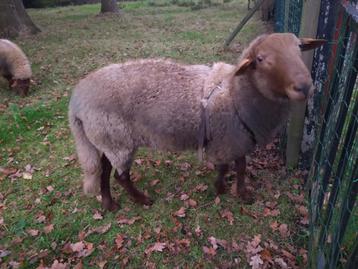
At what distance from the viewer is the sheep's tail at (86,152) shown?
140 inches

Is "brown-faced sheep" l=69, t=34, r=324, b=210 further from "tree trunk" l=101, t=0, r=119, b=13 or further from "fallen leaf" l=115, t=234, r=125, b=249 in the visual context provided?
"tree trunk" l=101, t=0, r=119, b=13

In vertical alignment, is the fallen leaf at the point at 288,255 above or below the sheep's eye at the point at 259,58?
below

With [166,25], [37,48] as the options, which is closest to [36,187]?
[37,48]

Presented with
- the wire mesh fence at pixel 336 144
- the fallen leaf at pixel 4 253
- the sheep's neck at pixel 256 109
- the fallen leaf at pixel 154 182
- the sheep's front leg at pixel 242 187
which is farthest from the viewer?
the fallen leaf at pixel 154 182

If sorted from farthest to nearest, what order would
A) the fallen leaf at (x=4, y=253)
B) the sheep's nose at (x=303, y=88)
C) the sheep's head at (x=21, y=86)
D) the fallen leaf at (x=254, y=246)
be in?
the sheep's head at (x=21, y=86) → the fallen leaf at (x=4, y=253) → the fallen leaf at (x=254, y=246) → the sheep's nose at (x=303, y=88)

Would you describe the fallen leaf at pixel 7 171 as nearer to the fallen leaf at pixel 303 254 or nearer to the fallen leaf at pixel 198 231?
the fallen leaf at pixel 198 231

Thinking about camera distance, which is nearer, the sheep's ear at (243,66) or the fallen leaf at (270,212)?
the sheep's ear at (243,66)

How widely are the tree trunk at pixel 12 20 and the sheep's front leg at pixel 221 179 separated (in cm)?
928

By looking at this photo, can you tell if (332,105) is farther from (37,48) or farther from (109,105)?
(37,48)

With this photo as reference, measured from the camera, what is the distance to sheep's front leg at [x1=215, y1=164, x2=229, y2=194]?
3972 millimetres

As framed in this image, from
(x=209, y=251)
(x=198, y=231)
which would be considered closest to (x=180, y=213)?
(x=198, y=231)

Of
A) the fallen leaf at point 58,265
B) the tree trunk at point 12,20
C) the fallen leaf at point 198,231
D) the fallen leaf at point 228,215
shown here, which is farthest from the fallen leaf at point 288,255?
the tree trunk at point 12,20

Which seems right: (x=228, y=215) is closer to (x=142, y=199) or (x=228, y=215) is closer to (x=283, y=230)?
(x=283, y=230)

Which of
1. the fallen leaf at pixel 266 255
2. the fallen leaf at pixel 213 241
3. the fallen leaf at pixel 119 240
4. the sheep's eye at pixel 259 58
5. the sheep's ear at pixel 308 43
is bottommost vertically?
the fallen leaf at pixel 119 240
